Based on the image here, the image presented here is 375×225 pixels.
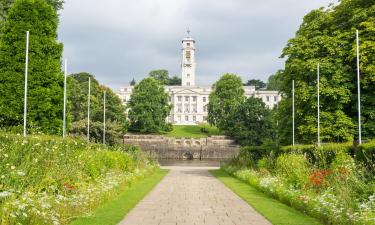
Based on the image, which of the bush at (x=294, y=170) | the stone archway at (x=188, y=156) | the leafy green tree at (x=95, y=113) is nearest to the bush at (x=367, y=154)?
the bush at (x=294, y=170)

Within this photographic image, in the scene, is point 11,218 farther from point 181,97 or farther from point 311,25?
point 181,97

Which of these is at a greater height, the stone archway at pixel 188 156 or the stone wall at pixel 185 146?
the stone wall at pixel 185 146

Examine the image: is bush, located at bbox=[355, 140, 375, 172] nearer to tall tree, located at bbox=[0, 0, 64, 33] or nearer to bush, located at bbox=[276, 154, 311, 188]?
bush, located at bbox=[276, 154, 311, 188]

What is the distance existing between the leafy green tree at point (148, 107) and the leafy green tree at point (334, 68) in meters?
53.0

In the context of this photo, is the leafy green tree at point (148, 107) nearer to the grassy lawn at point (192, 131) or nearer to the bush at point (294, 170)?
the grassy lawn at point (192, 131)

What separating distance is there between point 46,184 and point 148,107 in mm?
71730

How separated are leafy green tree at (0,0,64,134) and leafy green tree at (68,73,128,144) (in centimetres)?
1642

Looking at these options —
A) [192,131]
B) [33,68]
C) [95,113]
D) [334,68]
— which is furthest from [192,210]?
[192,131]

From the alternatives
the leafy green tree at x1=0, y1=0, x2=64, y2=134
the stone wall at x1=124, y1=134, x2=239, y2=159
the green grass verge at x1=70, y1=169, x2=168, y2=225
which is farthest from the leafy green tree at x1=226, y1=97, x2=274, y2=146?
the green grass verge at x1=70, y1=169, x2=168, y2=225

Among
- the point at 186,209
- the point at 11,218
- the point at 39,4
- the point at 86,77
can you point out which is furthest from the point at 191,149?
the point at 11,218

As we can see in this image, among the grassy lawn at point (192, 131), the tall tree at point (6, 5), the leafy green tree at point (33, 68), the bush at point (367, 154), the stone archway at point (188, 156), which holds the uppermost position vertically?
the tall tree at point (6, 5)

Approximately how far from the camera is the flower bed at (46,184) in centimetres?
812

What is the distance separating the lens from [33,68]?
1098 inches

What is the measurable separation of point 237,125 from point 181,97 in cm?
6069
